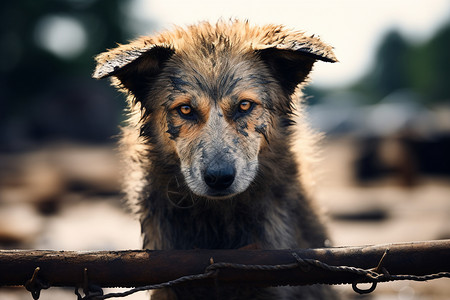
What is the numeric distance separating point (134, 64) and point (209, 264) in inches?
59.2

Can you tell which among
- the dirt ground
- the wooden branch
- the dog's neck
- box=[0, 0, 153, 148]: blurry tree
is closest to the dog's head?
the dog's neck

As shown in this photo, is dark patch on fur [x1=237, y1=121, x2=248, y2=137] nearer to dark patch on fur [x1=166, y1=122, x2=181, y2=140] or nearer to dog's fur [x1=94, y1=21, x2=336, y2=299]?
dog's fur [x1=94, y1=21, x2=336, y2=299]

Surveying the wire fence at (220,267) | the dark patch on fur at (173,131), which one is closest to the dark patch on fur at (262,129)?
the dark patch on fur at (173,131)

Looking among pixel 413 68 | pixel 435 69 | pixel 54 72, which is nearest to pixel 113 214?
pixel 54 72

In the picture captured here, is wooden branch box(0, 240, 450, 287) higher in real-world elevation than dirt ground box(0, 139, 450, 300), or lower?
lower

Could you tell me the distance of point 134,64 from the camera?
122 inches

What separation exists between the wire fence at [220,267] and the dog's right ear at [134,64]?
1076mm

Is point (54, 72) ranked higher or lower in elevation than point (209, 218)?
higher

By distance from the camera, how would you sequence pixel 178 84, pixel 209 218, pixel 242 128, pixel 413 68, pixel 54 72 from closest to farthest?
pixel 242 128, pixel 178 84, pixel 209 218, pixel 54 72, pixel 413 68

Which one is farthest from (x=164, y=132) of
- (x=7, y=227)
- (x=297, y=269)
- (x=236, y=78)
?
(x=7, y=227)

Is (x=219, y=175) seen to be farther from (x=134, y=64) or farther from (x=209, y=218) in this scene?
(x=134, y=64)

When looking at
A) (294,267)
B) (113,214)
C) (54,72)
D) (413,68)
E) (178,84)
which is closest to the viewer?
(294,267)

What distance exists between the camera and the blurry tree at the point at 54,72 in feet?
82.5

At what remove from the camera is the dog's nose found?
2.80m
